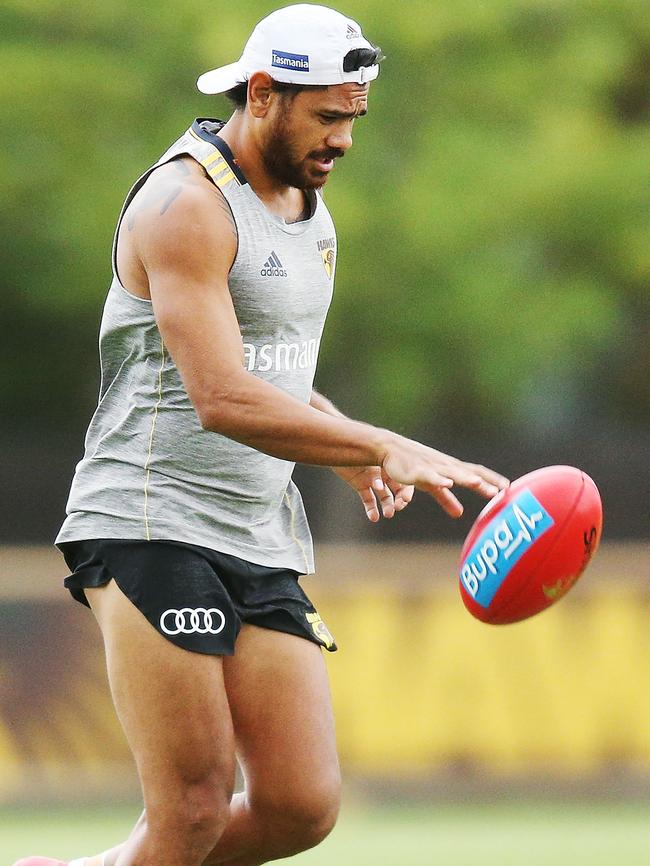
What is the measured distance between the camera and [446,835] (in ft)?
31.0

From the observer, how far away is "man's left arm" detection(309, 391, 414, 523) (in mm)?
5098

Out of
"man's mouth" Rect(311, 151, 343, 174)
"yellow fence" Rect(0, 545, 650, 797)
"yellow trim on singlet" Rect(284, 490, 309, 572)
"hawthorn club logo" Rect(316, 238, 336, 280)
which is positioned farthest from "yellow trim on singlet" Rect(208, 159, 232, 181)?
"yellow fence" Rect(0, 545, 650, 797)

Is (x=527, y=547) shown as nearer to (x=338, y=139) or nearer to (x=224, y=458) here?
(x=224, y=458)

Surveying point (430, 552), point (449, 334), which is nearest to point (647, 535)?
point (449, 334)

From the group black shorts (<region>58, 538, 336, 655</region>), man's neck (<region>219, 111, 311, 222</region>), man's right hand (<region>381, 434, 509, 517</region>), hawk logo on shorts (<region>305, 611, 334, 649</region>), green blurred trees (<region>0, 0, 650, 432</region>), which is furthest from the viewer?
green blurred trees (<region>0, 0, 650, 432</region>)

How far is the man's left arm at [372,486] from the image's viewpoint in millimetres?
5098

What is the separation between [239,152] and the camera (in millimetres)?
4727

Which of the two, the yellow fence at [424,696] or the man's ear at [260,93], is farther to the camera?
the yellow fence at [424,696]

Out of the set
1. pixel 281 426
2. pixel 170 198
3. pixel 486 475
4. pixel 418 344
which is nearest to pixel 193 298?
pixel 170 198

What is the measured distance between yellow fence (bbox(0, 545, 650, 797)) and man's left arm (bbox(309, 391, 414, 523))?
16.3 feet

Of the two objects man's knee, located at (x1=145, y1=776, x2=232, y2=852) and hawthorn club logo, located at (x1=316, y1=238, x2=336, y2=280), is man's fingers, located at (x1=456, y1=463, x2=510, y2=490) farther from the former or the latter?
man's knee, located at (x1=145, y1=776, x2=232, y2=852)

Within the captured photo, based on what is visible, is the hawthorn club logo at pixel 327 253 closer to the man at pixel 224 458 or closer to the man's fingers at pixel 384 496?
the man at pixel 224 458

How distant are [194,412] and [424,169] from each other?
28.9ft

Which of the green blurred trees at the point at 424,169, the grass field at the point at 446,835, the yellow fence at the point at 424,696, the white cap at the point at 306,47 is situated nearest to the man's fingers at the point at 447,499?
the white cap at the point at 306,47
